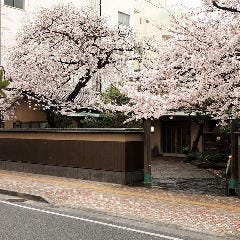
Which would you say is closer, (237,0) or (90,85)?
(237,0)

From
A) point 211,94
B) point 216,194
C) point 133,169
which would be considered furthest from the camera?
point 133,169

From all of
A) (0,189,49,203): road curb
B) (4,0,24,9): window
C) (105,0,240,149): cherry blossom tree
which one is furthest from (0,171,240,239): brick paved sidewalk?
(4,0,24,9): window

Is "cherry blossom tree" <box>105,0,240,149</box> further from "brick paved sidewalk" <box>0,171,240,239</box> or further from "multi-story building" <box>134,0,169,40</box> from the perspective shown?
"multi-story building" <box>134,0,169,40</box>

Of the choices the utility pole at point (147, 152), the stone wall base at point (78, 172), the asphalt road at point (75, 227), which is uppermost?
the utility pole at point (147, 152)

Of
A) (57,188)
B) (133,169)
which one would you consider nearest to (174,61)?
(133,169)

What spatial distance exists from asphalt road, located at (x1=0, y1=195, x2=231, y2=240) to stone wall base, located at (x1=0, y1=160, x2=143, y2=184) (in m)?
4.50

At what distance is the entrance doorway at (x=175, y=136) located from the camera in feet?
101

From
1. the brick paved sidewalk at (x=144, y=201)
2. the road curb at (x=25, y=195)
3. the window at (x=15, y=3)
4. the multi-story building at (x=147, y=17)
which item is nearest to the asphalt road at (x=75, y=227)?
the brick paved sidewalk at (x=144, y=201)

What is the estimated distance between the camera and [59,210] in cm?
1072

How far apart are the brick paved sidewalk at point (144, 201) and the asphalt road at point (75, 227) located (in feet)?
1.47

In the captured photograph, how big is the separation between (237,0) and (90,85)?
1466 centimetres

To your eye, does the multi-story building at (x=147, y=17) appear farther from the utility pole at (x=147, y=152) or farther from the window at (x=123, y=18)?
the utility pole at (x=147, y=152)

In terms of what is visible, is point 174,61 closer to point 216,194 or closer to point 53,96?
point 216,194

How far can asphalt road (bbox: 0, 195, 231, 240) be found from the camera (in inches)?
316
